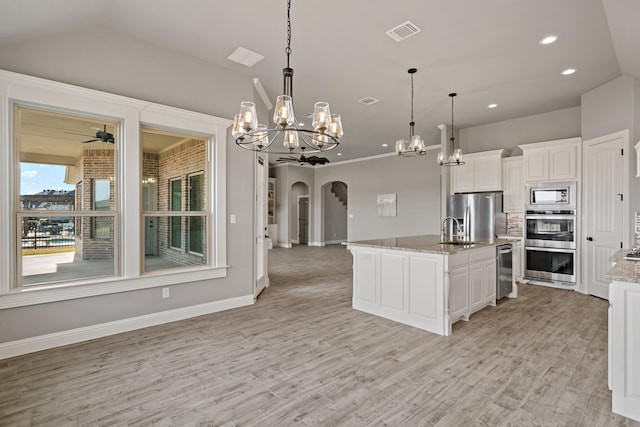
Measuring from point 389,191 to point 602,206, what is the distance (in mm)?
5645

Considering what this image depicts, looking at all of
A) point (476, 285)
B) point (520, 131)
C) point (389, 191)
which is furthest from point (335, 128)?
point (389, 191)

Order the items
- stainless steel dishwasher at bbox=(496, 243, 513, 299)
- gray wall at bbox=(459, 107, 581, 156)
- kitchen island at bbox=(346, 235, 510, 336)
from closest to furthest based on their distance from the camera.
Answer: kitchen island at bbox=(346, 235, 510, 336), stainless steel dishwasher at bbox=(496, 243, 513, 299), gray wall at bbox=(459, 107, 581, 156)

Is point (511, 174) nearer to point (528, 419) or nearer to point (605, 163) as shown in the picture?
point (605, 163)

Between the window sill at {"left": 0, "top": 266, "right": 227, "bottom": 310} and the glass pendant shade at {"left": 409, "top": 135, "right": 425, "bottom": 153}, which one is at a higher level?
the glass pendant shade at {"left": 409, "top": 135, "right": 425, "bottom": 153}

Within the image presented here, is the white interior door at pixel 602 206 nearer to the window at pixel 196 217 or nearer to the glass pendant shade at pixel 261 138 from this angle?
the glass pendant shade at pixel 261 138

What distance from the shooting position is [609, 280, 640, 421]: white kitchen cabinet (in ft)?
6.57

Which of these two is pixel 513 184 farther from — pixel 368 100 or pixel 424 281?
pixel 424 281

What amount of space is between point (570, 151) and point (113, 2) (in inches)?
257

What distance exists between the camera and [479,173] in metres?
6.54

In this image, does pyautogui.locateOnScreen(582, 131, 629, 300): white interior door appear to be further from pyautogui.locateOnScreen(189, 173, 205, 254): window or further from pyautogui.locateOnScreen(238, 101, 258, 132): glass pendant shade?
pyautogui.locateOnScreen(189, 173, 205, 254): window

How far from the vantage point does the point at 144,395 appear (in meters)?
2.28

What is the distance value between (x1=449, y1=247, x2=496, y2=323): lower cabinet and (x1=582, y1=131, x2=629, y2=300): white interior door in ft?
6.42

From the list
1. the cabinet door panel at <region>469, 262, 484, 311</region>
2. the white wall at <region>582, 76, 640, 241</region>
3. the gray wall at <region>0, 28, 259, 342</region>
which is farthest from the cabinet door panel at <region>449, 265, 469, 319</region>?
the white wall at <region>582, 76, 640, 241</region>

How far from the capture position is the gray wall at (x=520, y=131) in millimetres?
5844
